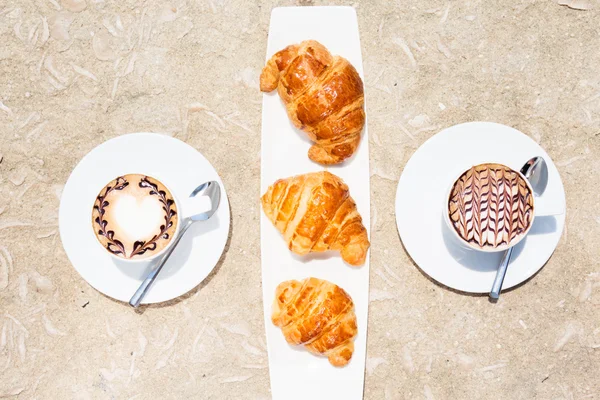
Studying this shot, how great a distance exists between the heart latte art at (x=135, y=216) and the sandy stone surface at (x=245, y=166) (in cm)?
27

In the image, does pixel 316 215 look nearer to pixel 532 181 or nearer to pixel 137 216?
pixel 137 216

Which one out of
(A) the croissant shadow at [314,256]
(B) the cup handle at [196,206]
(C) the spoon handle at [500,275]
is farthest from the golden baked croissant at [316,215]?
(C) the spoon handle at [500,275]

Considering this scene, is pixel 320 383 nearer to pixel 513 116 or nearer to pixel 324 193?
pixel 324 193

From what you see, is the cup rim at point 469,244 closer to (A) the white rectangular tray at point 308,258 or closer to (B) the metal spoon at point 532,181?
(B) the metal spoon at point 532,181

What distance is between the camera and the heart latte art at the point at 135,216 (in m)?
1.18

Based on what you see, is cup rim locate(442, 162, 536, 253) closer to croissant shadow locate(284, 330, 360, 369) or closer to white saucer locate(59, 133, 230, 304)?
croissant shadow locate(284, 330, 360, 369)

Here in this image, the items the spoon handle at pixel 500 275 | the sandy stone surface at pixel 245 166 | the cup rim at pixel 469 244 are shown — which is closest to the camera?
the cup rim at pixel 469 244

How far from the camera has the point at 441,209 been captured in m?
1.28

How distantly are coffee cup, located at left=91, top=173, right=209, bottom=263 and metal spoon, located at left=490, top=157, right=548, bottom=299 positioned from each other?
2.30 feet

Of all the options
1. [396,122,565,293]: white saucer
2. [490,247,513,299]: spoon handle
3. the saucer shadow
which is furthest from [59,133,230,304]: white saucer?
[490,247,513,299]: spoon handle

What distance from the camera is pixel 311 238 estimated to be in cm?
121

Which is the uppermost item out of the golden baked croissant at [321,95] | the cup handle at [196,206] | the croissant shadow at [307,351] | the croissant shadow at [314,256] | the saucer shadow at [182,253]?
the golden baked croissant at [321,95]

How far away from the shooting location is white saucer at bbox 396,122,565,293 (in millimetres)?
1274

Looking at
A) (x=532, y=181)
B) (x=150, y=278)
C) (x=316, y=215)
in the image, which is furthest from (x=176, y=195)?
(x=532, y=181)
